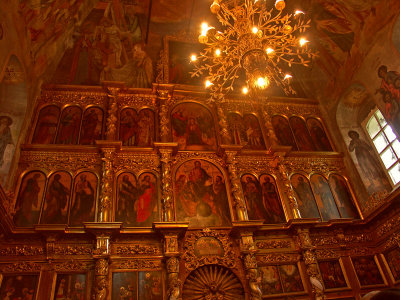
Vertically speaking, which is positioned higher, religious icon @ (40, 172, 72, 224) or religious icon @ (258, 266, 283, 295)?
religious icon @ (40, 172, 72, 224)

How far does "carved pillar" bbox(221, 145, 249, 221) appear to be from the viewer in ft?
29.5

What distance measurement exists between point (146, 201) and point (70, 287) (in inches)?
105

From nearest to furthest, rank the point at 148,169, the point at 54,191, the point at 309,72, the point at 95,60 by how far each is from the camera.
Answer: the point at 54,191 → the point at 148,169 → the point at 95,60 → the point at 309,72

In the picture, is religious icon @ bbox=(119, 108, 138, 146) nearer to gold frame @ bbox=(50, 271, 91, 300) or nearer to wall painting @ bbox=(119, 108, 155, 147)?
wall painting @ bbox=(119, 108, 155, 147)

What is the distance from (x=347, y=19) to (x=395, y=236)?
653 centimetres

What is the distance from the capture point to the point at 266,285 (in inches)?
323

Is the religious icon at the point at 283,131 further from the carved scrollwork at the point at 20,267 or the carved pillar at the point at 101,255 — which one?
the carved scrollwork at the point at 20,267

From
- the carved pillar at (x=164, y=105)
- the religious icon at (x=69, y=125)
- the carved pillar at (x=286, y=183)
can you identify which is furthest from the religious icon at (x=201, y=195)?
the religious icon at (x=69, y=125)

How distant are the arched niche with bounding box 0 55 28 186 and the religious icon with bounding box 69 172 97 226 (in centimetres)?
165

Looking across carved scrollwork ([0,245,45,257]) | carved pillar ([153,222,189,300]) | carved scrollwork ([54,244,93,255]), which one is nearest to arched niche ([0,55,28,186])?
carved scrollwork ([0,245,45,257])

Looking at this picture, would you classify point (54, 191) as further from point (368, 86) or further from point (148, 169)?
point (368, 86)

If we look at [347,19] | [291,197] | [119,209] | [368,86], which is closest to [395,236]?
[291,197]

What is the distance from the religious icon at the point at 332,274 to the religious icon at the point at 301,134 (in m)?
3.80

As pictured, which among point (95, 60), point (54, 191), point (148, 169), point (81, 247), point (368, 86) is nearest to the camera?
point (81, 247)
